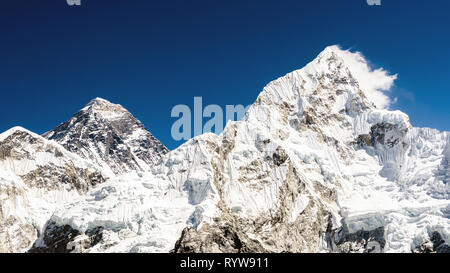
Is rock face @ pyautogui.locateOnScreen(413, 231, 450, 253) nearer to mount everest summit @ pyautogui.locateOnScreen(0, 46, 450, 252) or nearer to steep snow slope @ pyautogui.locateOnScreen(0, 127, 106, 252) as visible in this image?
mount everest summit @ pyautogui.locateOnScreen(0, 46, 450, 252)

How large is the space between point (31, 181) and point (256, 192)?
8370cm

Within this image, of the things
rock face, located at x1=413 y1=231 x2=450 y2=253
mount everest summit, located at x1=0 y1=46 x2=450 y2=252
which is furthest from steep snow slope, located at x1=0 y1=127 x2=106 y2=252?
rock face, located at x1=413 y1=231 x2=450 y2=253

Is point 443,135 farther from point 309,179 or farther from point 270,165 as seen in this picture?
point 270,165

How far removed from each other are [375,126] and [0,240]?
138936 mm

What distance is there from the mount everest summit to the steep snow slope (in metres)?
0.40

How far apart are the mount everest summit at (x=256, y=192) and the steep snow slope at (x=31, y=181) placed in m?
0.40

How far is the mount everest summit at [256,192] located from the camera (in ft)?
430

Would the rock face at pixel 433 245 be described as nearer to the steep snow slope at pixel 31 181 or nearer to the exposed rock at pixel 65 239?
the exposed rock at pixel 65 239

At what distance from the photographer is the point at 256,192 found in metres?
147

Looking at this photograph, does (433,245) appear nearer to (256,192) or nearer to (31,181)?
(256,192)

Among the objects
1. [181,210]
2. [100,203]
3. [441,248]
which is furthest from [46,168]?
[441,248]

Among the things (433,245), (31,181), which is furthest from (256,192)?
(31,181)
